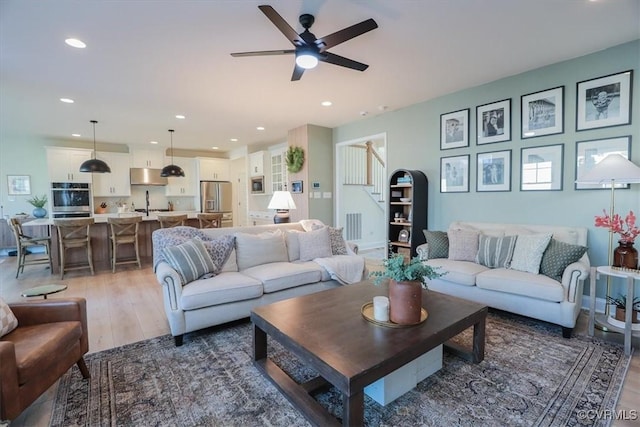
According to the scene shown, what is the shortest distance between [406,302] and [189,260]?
1927mm

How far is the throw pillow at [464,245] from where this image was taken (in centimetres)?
344

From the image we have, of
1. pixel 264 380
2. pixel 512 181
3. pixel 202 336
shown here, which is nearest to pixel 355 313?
pixel 264 380

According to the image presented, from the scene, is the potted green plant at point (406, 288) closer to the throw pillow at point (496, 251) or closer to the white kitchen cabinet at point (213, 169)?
the throw pillow at point (496, 251)

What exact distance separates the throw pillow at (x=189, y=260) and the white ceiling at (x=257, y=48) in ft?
6.14

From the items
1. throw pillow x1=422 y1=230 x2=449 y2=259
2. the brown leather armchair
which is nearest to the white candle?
the brown leather armchair

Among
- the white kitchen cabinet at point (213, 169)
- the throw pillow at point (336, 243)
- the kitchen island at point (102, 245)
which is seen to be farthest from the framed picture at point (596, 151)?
the white kitchen cabinet at point (213, 169)

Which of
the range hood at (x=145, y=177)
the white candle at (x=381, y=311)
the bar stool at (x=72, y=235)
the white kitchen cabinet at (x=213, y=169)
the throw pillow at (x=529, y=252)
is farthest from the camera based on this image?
the white kitchen cabinet at (x=213, y=169)

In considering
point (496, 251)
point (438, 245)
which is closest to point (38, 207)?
point (438, 245)

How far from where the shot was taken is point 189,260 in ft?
8.89

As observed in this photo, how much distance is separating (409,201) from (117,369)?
4.04m

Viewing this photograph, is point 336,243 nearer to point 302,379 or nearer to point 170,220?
point 302,379

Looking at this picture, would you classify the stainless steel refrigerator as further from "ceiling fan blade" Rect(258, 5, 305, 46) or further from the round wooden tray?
the round wooden tray

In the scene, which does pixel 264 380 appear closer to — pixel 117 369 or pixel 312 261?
pixel 117 369

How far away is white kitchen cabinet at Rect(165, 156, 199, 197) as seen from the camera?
27.3 ft
